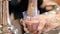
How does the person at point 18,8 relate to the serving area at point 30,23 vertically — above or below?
above

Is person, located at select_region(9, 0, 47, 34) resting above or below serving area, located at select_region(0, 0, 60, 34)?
above

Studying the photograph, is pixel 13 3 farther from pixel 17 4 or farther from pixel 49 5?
pixel 49 5

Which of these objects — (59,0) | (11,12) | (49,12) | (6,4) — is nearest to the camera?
(6,4)

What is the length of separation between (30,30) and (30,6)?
15cm

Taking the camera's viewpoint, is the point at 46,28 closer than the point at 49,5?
Yes

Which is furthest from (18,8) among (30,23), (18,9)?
(30,23)

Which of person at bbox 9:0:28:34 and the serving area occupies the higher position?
person at bbox 9:0:28:34

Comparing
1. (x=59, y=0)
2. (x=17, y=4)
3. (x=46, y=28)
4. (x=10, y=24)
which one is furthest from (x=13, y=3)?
(x=59, y=0)

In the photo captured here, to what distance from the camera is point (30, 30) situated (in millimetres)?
852

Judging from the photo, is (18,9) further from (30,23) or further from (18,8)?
(30,23)

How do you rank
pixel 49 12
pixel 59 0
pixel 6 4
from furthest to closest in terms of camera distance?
pixel 59 0 < pixel 49 12 < pixel 6 4

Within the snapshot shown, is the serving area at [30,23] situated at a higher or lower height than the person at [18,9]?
lower

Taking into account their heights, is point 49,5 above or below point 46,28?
above

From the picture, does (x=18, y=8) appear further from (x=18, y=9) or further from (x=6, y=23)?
(x=6, y=23)
